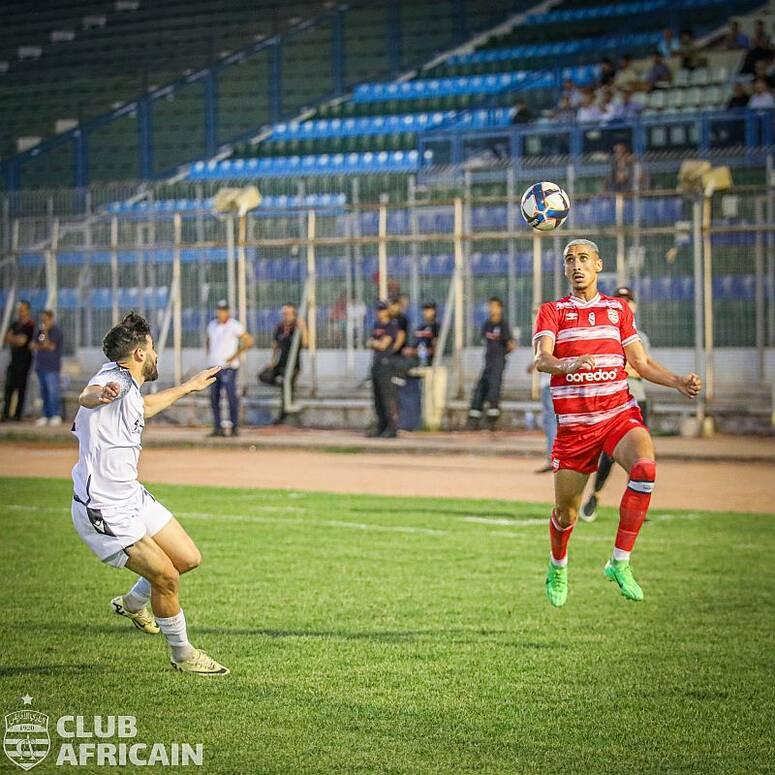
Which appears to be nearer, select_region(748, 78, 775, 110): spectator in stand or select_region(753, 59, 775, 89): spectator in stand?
select_region(748, 78, 775, 110): spectator in stand

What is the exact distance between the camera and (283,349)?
26.7 metres

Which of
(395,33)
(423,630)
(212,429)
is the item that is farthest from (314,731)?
(395,33)

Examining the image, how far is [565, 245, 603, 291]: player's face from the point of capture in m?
9.38

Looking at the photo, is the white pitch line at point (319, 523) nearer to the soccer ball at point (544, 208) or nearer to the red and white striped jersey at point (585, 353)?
the soccer ball at point (544, 208)

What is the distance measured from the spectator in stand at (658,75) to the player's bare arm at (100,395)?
24277 mm

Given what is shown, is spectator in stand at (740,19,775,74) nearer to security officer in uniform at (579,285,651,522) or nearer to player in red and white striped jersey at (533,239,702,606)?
security officer in uniform at (579,285,651,522)

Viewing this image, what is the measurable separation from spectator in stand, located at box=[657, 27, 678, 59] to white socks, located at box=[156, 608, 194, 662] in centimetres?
2555

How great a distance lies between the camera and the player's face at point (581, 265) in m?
9.38

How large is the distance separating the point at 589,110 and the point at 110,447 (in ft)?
76.8

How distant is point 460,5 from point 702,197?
17.1 meters

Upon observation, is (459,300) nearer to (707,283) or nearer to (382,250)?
(382,250)

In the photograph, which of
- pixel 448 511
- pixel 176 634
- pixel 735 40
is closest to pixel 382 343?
pixel 448 511
